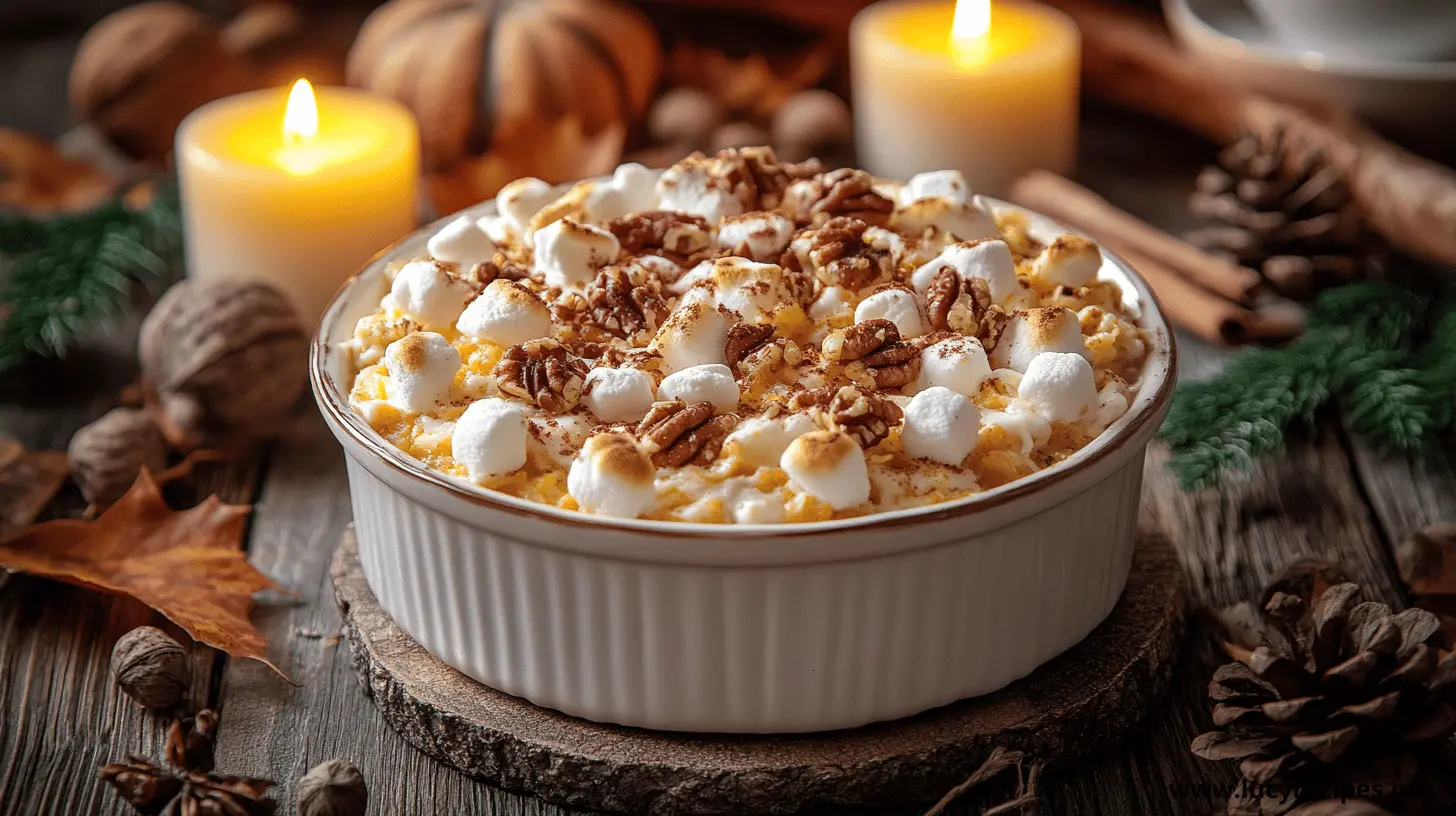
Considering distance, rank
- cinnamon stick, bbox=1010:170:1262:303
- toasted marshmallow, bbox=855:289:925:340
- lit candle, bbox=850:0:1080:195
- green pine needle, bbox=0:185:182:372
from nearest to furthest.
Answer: toasted marshmallow, bbox=855:289:925:340 < green pine needle, bbox=0:185:182:372 < cinnamon stick, bbox=1010:170:1262:303 < lit candle, bbox=850:0:1080:195

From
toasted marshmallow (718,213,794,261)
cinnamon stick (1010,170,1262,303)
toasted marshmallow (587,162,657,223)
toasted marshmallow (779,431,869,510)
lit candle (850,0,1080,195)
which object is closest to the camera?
toasted marshmallow (779,431,869,510)

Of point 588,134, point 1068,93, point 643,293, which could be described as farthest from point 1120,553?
point 588,134

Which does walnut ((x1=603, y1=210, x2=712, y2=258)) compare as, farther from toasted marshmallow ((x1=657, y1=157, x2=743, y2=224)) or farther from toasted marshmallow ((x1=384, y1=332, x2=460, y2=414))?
toasted marshmallow ((x1=384, y1=332, x2=460, y2=414))

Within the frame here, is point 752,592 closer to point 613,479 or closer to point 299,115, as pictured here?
point 613,479

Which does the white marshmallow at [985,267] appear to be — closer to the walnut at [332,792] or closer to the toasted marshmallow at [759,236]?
the toasted marshmallow at [759,236]

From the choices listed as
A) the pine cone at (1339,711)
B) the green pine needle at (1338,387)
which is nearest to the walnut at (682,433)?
the pine cone at (1339,711)

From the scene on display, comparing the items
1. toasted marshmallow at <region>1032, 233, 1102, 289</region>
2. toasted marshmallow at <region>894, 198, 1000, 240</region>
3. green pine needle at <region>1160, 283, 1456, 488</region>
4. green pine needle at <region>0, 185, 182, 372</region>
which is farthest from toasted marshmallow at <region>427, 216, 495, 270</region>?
green pine needle at <region>1160, 283, 1456, 488</region>
